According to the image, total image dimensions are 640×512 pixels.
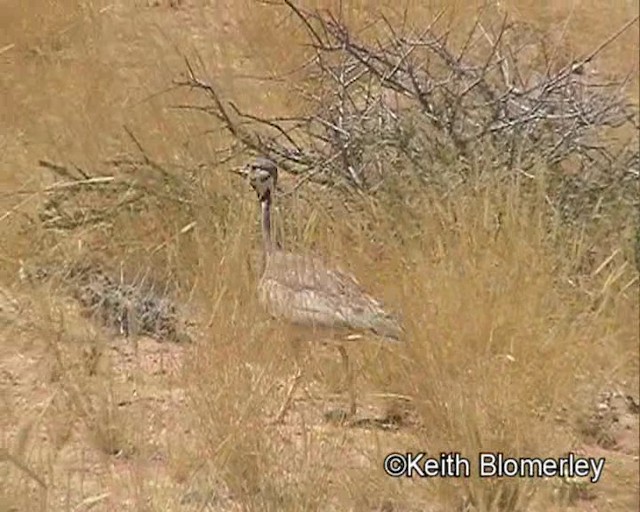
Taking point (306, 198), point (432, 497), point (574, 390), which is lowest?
point (432, 497)

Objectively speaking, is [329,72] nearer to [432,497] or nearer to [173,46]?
[173,46]

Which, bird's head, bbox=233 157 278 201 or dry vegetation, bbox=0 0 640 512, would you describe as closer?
dry vegetation, bbox=0 0 640 512

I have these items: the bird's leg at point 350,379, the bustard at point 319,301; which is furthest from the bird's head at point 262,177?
the bird's leg at point 350,379

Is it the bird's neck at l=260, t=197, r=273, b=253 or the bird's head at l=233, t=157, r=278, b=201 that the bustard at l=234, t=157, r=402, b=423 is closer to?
the bird's neck at l=260, t=197, r=273, b=253

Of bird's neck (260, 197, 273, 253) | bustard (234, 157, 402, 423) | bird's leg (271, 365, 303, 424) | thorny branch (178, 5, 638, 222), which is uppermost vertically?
thorny branch (178, 5, 638, 222)

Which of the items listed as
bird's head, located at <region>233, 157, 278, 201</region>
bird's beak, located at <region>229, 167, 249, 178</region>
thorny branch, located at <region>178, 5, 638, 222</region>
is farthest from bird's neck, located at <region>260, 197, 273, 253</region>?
thorny branch, located at <region>178, 5, 638, 222</region>

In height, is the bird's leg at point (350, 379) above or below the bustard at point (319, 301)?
below

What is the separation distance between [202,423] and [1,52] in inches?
84.4

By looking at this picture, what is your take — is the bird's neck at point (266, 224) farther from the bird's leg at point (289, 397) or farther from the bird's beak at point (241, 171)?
the bird's leg at point (289, 397)

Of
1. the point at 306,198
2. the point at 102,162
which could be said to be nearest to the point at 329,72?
the point at 306,198

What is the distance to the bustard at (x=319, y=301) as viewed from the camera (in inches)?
119

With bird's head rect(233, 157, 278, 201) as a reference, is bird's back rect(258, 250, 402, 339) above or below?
below

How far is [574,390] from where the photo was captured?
2.79 meters

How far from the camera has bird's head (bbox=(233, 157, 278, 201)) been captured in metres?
3.55
